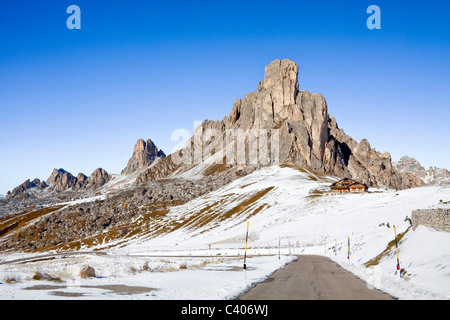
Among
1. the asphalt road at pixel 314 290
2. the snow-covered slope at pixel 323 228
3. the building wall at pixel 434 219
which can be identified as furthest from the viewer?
the building wall at pixel 434 219

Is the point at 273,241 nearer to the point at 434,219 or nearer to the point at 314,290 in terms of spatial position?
the point at 434,219

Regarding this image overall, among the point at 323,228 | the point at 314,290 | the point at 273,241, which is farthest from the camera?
the point at 273,241

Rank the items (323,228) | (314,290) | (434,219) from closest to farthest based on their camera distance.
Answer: (314,290)
(434,219)
(323,228)

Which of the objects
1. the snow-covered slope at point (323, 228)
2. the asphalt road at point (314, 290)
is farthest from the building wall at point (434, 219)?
the asphalt road at point (314, 290)

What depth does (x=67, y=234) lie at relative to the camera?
152 metres

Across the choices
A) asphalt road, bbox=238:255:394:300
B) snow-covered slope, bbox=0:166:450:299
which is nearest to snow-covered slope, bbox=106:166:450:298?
snow-covered slope, bbox=0:166:450:299

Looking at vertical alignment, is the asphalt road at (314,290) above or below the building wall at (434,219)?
below

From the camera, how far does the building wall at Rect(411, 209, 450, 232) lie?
24522mm

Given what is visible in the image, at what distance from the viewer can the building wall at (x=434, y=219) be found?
24522mm

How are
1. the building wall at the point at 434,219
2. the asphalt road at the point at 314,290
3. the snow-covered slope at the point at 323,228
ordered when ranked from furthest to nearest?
the building wall at the point at 434,219, the snow-covered slope at the point at 323,228, the asphalt road at the point at 314,290

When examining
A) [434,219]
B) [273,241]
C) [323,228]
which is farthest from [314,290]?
[323,228]

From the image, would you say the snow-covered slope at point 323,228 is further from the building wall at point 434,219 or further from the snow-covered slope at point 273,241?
the building wall at point 434,219

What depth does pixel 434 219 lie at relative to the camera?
26.6 metres

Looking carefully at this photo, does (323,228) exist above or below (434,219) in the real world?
below
